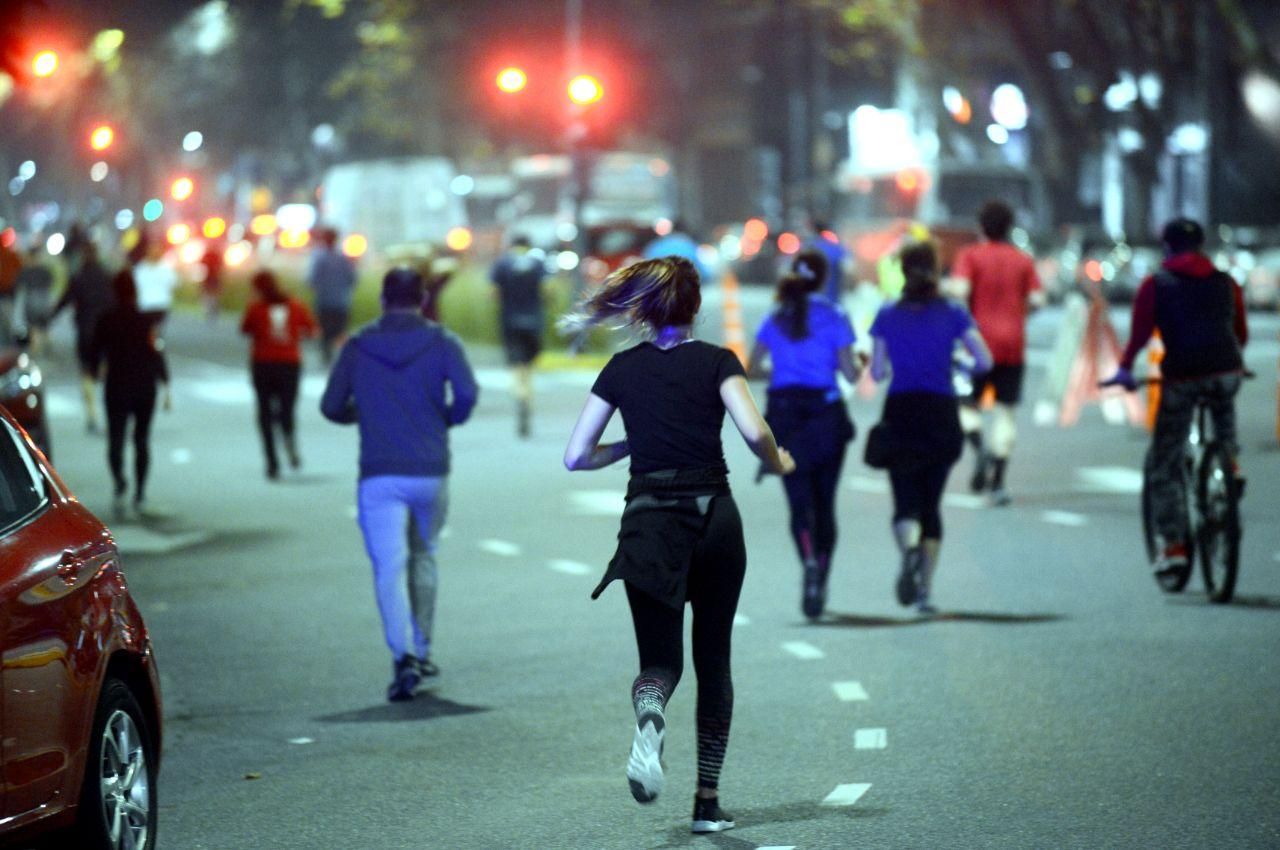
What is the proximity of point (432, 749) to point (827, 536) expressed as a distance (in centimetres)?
314

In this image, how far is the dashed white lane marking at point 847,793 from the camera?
7227mm

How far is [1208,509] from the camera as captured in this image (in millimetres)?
11086

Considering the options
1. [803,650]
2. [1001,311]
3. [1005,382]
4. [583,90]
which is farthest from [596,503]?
[583,90]

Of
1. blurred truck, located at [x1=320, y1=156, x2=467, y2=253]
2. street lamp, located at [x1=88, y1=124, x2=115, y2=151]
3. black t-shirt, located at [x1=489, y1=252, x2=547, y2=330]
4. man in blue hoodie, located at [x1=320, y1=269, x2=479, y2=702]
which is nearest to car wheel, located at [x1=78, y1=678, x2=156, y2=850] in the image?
man in blue hoodie, located at [x1=320, y1=269, x2=479, y2=702]

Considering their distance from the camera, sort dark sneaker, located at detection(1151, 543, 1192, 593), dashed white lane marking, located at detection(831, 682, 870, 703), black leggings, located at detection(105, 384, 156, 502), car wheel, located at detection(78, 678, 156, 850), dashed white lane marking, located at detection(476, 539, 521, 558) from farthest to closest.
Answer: black leggings, located at detection(105, 384, 156, 502) → dashed white lane marking, located at detection(476, 539, 521, 558) → dark sneaker, located at detection(1151, 543, 1192, 593) → dashed white lane marking, located at detection(831, 682, 870, 703) → car wheel, located at detection(78, 678, 156, 850)

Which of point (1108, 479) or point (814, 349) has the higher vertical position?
point (814, 349)

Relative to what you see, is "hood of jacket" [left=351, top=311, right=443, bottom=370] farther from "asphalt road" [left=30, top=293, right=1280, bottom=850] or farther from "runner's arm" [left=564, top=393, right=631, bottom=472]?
"runner's arm" [left=564, top=393, right=631, bottom=472]

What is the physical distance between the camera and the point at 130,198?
1929 inches

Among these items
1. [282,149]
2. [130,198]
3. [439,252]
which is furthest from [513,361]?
[282,149]

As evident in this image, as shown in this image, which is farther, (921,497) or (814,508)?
(814,508)

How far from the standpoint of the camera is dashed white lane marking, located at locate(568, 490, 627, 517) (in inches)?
607

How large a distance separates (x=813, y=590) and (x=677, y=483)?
4251 mm

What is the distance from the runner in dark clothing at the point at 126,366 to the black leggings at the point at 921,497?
261 inches

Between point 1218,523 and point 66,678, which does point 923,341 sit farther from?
point 66,678
